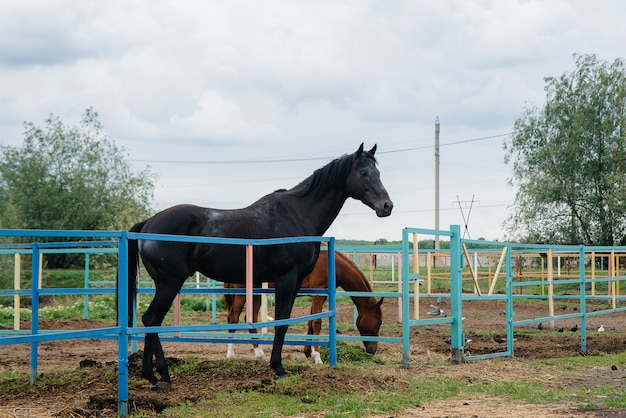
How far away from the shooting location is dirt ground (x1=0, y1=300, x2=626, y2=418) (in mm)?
5332

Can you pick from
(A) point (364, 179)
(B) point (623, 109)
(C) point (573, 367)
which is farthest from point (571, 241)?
(A) point (364, 179)

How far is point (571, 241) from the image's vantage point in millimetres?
29109

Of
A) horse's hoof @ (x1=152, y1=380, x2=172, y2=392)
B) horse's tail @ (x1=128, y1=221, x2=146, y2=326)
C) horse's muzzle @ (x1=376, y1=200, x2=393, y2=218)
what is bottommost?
horse's hoof @ (x1=152, y1=380, x2=172, y2=392)

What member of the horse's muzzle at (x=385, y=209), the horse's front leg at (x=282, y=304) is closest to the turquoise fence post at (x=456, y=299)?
the horse's muzzle at (x=385, y=209)

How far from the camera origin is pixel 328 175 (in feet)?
23.9

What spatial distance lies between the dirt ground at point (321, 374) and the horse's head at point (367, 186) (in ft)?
5.52

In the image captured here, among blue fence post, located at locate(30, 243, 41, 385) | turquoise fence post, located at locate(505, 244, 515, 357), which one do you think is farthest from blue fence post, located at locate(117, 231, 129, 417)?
turquoise fence post, located at locate(505, 244, 515, 357)

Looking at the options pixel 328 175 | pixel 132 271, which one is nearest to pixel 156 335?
pixel 132 271

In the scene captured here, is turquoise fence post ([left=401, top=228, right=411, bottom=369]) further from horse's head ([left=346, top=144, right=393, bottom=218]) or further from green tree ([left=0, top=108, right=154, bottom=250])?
green tree ([left=0, top=108, right=154, bottom=250])

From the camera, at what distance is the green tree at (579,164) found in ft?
95.1

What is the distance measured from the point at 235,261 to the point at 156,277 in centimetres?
72

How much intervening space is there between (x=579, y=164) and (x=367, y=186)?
25107mm

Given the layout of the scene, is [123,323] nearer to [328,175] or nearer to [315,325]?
[328,175]

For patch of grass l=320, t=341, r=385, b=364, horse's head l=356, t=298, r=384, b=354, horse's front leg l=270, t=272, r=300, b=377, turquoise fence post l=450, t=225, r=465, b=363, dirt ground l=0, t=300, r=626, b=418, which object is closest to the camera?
dirt ground l=0, t=300, r=626, b=418
